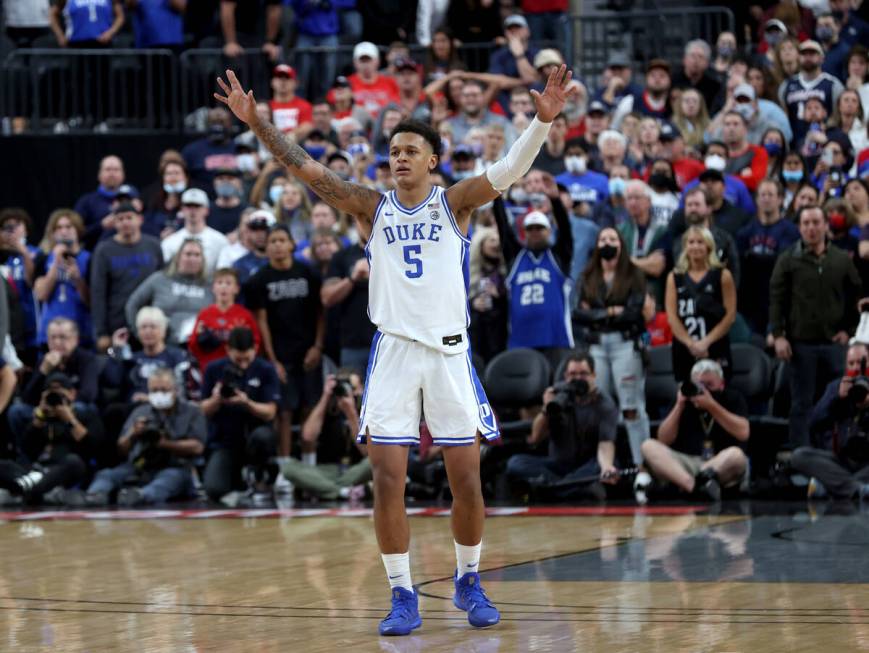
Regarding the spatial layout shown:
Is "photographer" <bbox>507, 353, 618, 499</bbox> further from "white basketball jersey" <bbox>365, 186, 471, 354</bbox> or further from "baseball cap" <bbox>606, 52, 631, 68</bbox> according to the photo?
"baseball cap" <bbox>606, 52, 631, 68</bbox>

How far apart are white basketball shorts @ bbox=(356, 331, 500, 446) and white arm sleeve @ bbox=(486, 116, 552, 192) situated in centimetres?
86

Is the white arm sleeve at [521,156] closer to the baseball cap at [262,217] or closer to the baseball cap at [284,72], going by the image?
the baseball cap at [262,217]

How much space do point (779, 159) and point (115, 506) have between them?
733cm

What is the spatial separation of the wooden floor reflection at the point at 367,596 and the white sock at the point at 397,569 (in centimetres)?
22

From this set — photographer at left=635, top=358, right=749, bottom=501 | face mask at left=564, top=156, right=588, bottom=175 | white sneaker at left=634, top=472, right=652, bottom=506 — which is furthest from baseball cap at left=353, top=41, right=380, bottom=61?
white sneaker at left=634, top=472, right=652, bottom=506

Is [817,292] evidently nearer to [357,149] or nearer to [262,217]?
[262,217]

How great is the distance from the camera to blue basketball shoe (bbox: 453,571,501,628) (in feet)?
23.1

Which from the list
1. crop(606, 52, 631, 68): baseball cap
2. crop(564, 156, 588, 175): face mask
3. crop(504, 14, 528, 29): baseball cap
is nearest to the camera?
crop(564, 156, 588, 175): face mask

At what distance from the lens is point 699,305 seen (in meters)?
13.7

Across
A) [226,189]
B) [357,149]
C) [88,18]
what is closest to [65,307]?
[226,189]

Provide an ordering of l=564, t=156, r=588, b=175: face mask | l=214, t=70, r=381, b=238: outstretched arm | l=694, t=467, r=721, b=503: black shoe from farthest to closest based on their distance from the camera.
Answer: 1. l=564, t=156, r=588, b=175: face mask
2. l=694, t=467, r=721, b=503: black shoe
3. l=214, t=70, r=381, b=238: outstretched arm

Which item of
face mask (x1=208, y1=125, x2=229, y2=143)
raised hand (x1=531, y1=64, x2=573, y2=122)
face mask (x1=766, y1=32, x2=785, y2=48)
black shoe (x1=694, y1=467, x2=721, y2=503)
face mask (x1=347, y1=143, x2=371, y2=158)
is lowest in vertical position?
black shoe (x1=694, y1=467, x2=721, y2=503)

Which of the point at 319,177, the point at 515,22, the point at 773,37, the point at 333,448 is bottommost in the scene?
the point at 333,448

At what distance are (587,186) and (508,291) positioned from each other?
5.77 feet
